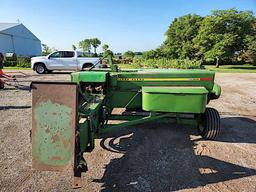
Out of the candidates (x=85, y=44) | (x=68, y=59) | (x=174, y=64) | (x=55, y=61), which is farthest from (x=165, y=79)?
(x=85, y=44)

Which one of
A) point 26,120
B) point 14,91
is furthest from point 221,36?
point 26,120

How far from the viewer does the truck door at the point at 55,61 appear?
15480 mm

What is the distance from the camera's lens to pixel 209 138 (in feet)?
13.9

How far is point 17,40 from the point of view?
41.0m

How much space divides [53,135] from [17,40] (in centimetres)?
4445

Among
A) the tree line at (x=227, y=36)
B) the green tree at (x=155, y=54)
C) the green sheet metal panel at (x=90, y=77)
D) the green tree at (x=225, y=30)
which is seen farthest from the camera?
the green tree at (x=155, y=54)

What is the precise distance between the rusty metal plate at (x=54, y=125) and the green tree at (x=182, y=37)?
37.3 metres

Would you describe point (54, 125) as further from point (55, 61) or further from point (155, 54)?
point (155, 54)

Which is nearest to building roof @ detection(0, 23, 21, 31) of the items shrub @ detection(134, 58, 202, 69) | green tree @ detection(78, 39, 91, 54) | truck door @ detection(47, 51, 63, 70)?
shrub @ detection(134, 58, 202, 69)

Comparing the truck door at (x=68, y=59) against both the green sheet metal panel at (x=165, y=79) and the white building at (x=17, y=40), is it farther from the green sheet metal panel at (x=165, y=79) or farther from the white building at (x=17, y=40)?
the white building at (x=17, y=40)

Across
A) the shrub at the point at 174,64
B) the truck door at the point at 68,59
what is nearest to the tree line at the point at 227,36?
the shrub at the point at 174,64

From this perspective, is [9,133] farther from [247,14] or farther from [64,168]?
[247,14]

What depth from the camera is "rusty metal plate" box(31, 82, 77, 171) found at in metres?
2.43

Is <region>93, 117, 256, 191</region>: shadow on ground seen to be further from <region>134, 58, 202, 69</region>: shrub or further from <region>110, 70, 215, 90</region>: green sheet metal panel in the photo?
<region>134, 58, 202, 69</region>: shrub
